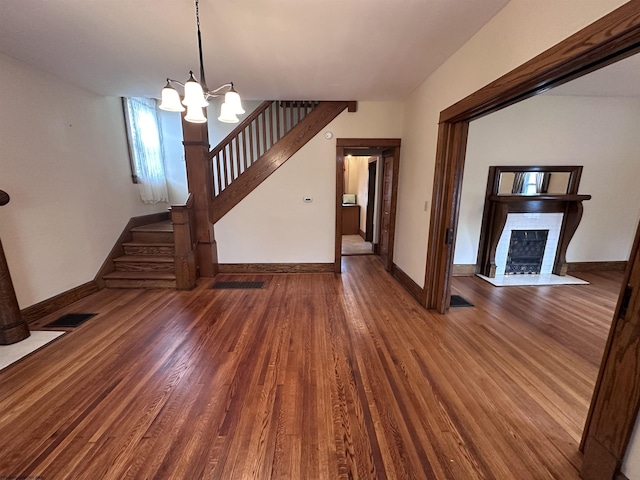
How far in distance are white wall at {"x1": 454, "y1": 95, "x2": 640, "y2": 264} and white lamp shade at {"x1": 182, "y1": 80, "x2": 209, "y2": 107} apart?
3.83 metres

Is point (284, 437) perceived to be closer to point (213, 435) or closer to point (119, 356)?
point (213, 435)

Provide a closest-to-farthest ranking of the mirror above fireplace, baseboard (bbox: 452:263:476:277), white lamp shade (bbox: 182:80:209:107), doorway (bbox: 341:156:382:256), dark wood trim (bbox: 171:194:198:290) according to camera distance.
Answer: white lamp shade (bbox: 182:80:209:107), dark wood trim (bbox: 171:194:198:290), the mirror above fireplace, baseboard (bbox: 452:263:476:277), doorway (bbox: 341:156:382:256)

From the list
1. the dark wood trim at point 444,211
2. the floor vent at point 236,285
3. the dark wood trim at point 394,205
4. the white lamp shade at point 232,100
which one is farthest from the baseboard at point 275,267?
the white lamp shade at point 232,100

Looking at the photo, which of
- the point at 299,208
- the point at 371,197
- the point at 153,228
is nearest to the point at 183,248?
the point at 153,228

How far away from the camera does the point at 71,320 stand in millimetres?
2732

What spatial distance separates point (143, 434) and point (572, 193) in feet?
19.7

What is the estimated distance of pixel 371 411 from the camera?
5.35 feet

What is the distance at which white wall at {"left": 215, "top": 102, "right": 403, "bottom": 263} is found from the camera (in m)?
3.91

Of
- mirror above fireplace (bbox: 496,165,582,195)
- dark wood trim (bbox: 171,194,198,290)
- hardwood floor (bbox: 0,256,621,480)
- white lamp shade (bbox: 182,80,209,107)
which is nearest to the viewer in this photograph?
hardwood floor (bbox: 0,256,621,480)

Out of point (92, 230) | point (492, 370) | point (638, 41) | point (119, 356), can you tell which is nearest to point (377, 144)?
point (638, 41)

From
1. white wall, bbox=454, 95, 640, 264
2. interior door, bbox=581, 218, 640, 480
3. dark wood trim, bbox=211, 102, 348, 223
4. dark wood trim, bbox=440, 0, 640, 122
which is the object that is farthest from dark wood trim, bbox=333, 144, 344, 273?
interior door, bbox=581, 218, 640, 480

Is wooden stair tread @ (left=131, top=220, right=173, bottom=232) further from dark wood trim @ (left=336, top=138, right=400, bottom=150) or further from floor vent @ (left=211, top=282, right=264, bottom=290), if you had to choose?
dark wood trim @ (left=336, top=138, right=400, bottom=150)

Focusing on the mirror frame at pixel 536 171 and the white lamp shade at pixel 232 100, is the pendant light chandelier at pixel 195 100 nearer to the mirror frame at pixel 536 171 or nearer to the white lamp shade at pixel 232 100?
the white lamp shade at pixel 232 100

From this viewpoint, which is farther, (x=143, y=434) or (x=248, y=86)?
(x=248, y=86)
